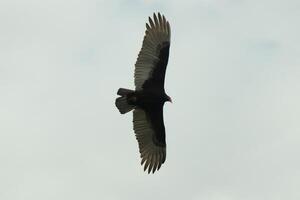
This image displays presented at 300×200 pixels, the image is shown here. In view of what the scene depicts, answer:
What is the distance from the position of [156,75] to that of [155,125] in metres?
Result: 1.80

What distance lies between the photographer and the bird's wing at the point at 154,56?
46594mm

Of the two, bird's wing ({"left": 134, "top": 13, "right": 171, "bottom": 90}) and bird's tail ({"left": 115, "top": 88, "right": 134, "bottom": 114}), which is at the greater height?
bird's wing ({"left": 134, "top": 13, "right": 171, "bottom": 90})

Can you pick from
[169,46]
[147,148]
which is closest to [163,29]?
[169,46]

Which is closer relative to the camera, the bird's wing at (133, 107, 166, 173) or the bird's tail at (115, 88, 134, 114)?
the bird's tail at (115, 88, 134, 114)

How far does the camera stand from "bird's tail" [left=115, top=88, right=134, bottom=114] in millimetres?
46562

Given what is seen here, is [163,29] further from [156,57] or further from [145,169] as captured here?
[145,169]

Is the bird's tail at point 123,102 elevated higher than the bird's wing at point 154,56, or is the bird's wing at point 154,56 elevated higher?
the bird's wing at point 154,56

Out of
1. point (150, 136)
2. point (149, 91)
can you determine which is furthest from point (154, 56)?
point (150, 136)

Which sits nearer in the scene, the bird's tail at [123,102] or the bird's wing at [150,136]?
the bird's tail at [123,102]

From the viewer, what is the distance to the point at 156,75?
154 feet

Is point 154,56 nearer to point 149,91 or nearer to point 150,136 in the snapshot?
point 149,91

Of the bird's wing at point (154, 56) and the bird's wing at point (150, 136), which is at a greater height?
the bird's wing at point (154, 56)

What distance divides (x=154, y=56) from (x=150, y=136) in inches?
104

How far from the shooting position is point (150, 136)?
157ft
